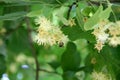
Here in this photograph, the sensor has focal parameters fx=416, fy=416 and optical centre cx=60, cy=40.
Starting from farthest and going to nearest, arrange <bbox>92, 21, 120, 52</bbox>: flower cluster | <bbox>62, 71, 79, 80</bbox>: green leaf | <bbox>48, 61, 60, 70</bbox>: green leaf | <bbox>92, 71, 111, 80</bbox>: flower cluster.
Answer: <bbox>48, 61, 60, 70</bbox>: green leaf, <bbox>62, 71, 79, 80</bbox>: green leaf, <bbox>92, 71, 111, 80</bbox>: flower cluster, <bbox>92, 21, 120, 52</bbox>: flower cluster

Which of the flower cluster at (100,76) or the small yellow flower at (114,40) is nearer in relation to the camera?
the small yellow flower at (114,40)

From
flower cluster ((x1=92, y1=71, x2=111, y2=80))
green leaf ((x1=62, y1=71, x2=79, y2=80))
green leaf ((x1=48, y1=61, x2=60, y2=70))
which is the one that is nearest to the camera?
flower cluster ((x1=92, y1=71, x2=111, y2=80))

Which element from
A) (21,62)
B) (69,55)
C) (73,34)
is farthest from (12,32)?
(73,34)

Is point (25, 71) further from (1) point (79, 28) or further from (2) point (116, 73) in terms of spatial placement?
(1) point (79, 28)

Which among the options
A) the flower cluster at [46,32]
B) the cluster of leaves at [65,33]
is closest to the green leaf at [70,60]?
the cluster of leaves at [65,33]

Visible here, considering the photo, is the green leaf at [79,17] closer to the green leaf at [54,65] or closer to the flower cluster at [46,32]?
the flower cluster at [46,32]

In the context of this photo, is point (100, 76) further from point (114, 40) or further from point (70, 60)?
point (70, 60)

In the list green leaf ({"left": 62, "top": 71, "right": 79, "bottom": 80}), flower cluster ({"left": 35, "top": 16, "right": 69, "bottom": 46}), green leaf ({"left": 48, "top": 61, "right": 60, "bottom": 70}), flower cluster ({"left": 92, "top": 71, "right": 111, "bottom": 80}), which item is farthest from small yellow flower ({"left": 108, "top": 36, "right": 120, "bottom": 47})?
green leaf ({"left": 48, "top": 61, "right": 60, "bottom": 70})

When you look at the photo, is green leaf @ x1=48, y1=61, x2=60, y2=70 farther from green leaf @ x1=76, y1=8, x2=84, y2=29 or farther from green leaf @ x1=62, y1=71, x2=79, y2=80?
green leaf @ x1=76, y1=8, x2=84, y2=29
